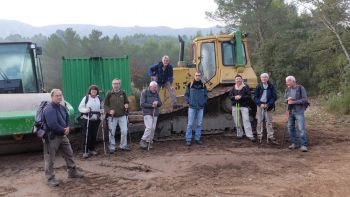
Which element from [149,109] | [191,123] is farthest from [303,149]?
[149,109]

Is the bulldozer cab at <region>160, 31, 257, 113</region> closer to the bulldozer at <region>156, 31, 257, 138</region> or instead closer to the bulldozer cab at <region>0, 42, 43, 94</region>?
the bulldozer at <region>156, 31, 257, 138</region>

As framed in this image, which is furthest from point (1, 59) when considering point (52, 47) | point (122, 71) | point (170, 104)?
point (52, 47)

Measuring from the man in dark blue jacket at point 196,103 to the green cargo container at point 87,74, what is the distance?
2401mm

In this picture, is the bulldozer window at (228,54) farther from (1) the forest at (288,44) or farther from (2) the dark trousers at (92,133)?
(1) the forest at (288,44)

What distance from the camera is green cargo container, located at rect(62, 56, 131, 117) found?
12859 millimetres

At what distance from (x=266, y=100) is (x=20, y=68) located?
6038 millimetres

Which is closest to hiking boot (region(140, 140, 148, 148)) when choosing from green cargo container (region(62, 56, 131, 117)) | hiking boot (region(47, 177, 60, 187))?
green cargo container (region(62, 56, 131, 117))

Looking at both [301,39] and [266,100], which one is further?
[301,39]

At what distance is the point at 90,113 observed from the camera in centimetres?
1053

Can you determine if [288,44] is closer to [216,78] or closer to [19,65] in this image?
[216,78]

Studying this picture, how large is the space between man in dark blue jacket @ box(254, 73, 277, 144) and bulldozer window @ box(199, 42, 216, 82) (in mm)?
1654

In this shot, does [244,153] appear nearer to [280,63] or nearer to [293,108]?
[293,108]

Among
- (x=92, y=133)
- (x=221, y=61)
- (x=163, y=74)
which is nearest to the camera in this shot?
(x=92, y=133)

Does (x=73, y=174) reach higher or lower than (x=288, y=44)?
lower
